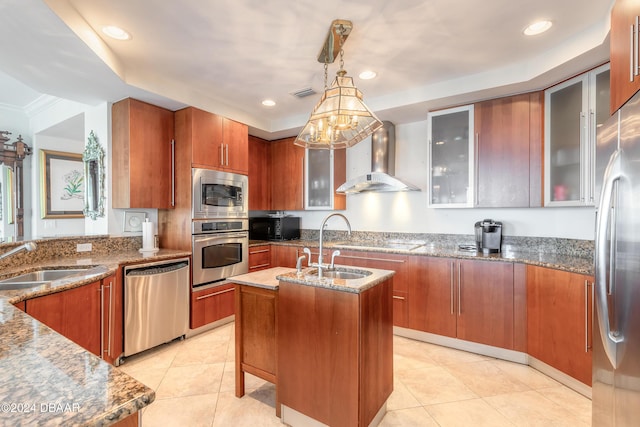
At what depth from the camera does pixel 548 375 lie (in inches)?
91.3

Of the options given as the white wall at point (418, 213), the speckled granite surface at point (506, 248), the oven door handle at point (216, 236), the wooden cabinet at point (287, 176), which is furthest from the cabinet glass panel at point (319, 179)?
the oven door handle at point (216, 236)

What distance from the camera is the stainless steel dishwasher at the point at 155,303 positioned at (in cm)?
254

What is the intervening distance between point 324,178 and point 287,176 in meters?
0.61

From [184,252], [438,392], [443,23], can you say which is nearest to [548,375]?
[438,392]

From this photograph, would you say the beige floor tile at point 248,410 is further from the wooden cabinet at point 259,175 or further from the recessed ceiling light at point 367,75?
the recessed ceiling light at point 367,75

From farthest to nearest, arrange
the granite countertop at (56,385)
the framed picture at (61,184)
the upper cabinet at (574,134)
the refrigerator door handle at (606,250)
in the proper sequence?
the framed picture at (61,184)
the upper cabinet at (574,134)
the refrigerator door handle at (606,250)
the granite countertop at (56,385)

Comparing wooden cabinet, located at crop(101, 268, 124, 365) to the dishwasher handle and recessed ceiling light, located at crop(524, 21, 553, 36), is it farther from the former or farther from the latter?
recessed ceiling light, located at crop(524, 21, 553, 36)

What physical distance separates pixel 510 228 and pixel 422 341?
1.45 metres

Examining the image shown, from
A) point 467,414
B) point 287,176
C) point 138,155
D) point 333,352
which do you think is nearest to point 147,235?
→ point 138,155

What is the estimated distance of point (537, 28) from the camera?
2061 mm

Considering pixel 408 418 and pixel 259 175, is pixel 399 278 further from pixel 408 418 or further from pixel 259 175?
Answer: pixel 259 175

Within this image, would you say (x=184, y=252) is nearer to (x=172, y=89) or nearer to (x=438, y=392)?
(x=172, y=89)

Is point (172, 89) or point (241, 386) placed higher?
point (172, 89)

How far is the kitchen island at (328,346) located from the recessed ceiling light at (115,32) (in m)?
1.94
